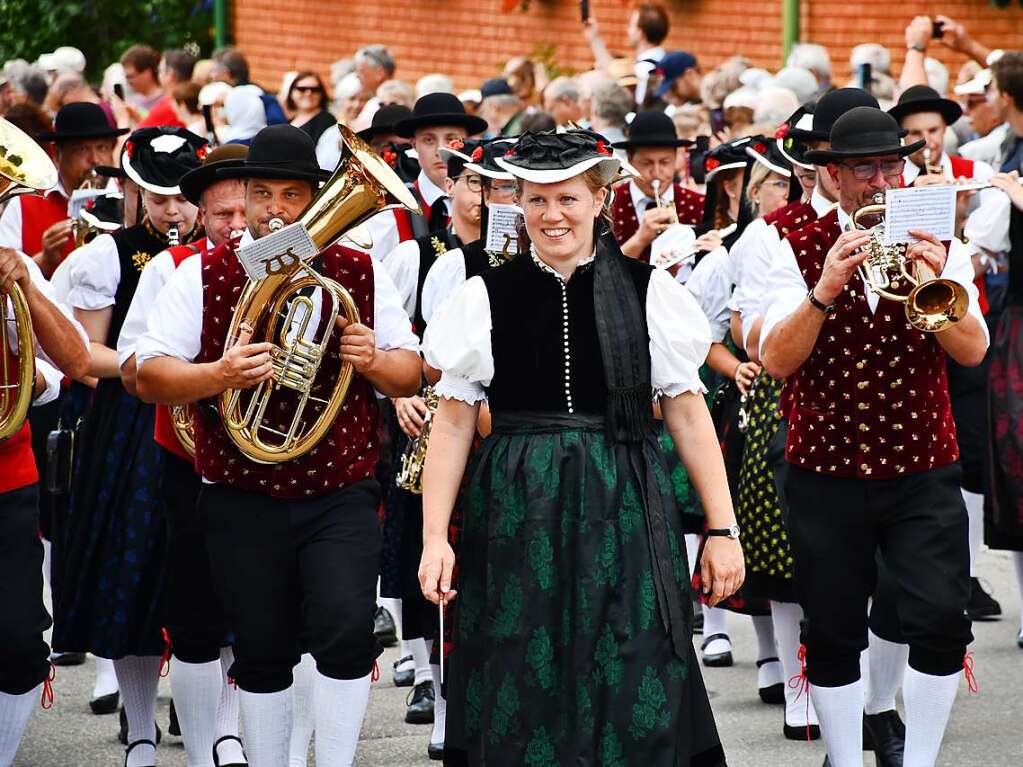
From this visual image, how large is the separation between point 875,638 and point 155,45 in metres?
18.3

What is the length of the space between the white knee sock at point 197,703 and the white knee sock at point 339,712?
664 millimetres

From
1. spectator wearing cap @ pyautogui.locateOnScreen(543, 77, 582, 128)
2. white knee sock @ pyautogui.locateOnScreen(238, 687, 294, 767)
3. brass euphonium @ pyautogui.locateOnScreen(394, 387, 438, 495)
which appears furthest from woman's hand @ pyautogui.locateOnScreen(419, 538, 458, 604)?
spectator wearing cap @ pyautogui.locateOnScreen(543, 77, 582, 128)

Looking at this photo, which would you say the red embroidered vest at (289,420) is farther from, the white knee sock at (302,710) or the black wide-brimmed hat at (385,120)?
the black wide-brimmed hat at (385,120)

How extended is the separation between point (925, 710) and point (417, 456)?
6.09 feet

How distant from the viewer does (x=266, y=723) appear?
5426 millimetres

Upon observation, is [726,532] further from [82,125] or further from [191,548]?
[82,125]

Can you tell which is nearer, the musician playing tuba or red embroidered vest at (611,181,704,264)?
the musician playing tuba

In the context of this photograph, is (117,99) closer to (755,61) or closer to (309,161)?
(755,61)

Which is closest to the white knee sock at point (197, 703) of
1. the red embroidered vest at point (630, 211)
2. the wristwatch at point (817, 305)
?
the wristwatch at point (817, 305)

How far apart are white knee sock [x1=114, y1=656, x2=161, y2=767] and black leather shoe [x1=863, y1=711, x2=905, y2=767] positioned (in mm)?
2383

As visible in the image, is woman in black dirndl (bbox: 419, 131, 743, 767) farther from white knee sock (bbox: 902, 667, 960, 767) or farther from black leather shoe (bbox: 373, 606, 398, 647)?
black leather shoe (bbox: 373, 606, 398, 647)

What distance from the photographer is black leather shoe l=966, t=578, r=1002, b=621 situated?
8547 millimetres

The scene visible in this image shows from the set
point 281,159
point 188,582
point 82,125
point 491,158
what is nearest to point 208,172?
point 281,159

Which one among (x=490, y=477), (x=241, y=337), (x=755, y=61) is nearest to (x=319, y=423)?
(x=241, y=337)
